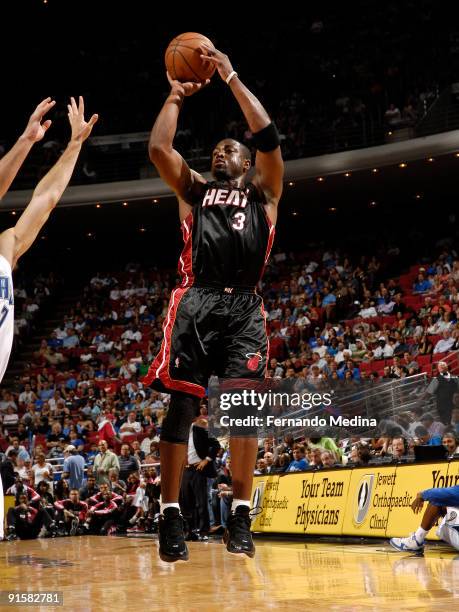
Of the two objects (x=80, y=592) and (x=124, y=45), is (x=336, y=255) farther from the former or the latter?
(x=80, y=592)

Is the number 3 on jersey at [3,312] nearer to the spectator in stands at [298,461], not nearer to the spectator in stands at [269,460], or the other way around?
the spectator in stands at [298,461]

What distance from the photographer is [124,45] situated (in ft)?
85.2

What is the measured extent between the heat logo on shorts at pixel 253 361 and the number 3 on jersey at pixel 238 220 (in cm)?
65

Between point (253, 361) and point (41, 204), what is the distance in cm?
130

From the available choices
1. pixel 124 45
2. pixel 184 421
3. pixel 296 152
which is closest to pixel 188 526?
pixel 184 421

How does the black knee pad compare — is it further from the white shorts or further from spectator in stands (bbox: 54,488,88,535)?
spectator in stands (bbox: 54,488,88,535)

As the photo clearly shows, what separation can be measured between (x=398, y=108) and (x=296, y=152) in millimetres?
2559

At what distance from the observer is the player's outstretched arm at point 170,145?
4.38m

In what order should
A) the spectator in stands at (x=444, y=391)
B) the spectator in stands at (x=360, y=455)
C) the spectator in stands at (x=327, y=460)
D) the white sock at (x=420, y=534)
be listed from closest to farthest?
1. the white sock at (x=420, y=534)
2. the spectator in stands at (x=360, y=455)
3. the spectator in stands at (x=327, y=460)
4. the spectator in stands at (x=444, y=391)

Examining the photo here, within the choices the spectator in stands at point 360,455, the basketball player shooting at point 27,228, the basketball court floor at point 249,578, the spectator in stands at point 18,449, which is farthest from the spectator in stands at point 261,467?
the basketball player shooting at point 27,228

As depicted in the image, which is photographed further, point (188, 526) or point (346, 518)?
point (188, 526)

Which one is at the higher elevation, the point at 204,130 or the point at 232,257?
the point at 204,130

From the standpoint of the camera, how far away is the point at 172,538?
4.24 metres

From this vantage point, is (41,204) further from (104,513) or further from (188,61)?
(104,513)
